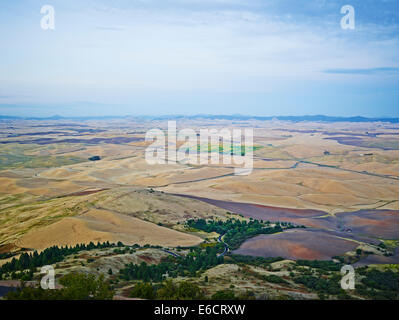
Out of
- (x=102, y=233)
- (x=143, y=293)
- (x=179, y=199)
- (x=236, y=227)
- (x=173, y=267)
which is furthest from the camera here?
(x=179, y=199)

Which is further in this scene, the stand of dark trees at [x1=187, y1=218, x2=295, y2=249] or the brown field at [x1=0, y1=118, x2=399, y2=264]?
the stand of dark trees at [x1=187, y1=218, x2=295, y2=249]

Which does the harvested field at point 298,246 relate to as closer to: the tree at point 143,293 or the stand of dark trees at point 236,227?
the stand of dark trees at point 236,227

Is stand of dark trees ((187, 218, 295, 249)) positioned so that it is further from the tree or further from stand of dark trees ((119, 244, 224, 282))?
the tree

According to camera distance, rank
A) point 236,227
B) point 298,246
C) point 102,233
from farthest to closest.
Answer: point 236,227 < point 102,233 < point 298,246

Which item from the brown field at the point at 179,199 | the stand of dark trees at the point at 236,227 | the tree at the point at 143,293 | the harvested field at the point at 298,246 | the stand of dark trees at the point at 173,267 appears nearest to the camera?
the tree at the point at 143,293

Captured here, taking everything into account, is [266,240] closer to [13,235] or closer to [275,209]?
[275,209]

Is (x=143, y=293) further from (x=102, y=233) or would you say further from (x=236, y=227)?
(x=236, y=227)

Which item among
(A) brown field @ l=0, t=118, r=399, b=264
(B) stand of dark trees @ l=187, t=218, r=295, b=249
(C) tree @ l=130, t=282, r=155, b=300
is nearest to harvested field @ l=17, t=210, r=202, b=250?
(A) brown field @ l=0, t=118, r=399, b=264

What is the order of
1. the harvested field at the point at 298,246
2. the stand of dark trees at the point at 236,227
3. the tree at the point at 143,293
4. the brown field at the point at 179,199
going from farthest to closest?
1. the stand of dark trees at the point at 236,227
2. the brown field at the point at 179,199
3. the harvested field at the point at 298,246
4. the tree at the point at 143,293

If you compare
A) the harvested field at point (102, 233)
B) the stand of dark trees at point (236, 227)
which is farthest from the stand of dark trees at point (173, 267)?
the stand of dark trees at point (236, 227)

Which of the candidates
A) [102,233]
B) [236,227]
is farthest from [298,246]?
[102,233]
